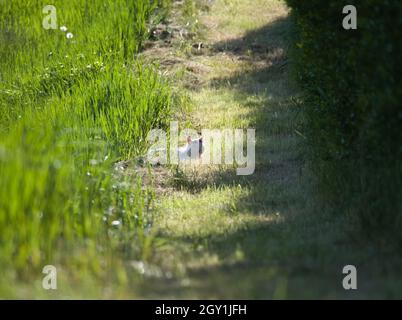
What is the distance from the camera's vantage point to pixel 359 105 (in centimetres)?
482

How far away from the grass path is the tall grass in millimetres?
305

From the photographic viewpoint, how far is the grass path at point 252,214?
422cm

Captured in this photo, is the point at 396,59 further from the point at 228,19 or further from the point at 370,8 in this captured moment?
the point at 228,19

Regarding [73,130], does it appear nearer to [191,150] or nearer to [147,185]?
[147,185]

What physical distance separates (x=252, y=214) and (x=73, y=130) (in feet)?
5.08

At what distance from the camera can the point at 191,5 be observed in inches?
425

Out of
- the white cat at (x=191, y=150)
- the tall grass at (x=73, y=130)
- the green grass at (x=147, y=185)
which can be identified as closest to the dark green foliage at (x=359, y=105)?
the green grass at (x=147, y=185)

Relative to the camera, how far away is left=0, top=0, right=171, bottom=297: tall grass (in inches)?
167

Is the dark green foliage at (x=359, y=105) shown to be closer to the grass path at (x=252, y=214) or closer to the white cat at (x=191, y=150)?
the grass path at (x=252, y=214)

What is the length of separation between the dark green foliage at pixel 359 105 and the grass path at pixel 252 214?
9.2 inches

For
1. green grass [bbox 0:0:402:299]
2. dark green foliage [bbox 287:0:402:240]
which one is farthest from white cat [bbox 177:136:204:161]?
dark green foliage [bbox 287:0:402:240]

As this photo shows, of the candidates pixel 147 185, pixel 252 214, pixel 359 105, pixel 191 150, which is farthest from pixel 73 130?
pixel 359 105

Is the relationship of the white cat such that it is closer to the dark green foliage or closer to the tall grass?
the tall grass
